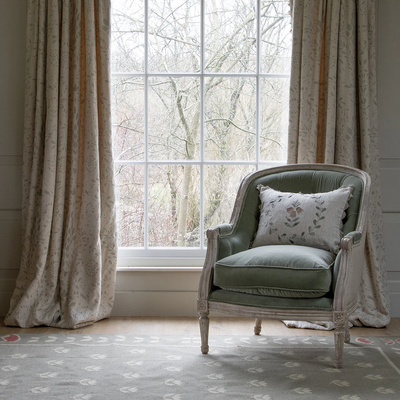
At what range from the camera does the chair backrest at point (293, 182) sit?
302cm

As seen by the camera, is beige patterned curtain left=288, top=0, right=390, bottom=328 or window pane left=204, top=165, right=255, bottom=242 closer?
beige patterned curtain left=288, top=0, right=390, bottom=328

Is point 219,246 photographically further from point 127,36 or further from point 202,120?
point 127,36

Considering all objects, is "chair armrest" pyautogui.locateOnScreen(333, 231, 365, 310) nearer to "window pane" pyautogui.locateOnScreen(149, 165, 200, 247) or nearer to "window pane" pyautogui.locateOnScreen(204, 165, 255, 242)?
"window pane" pyautogui.locateOnScreen(204, 165, 255, 242)

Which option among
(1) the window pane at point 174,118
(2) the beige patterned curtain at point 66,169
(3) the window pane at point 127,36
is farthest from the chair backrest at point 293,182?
(3) the window pane at point 127,36

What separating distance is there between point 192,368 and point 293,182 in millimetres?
1256

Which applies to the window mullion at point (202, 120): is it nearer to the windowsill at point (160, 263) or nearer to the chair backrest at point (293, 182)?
the windowsill at point (160, 263)

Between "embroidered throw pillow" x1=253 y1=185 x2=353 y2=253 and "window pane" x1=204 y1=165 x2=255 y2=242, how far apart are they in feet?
2.19

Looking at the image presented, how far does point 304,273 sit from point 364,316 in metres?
1.06

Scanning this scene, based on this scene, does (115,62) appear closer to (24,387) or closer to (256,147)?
(256,147)

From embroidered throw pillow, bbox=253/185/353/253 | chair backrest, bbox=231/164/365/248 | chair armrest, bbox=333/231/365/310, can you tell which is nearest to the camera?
chair armrest, bbox=333/231/365/310

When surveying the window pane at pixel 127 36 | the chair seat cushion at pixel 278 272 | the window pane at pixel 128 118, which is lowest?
the chair seat cushion at pixel 278 272

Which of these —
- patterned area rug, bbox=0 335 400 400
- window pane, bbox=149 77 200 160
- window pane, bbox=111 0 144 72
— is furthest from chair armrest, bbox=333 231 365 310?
window pane, bbox=111 0 144 72

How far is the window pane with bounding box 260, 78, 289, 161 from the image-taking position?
3607 mm

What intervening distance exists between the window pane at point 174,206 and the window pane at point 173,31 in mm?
716
